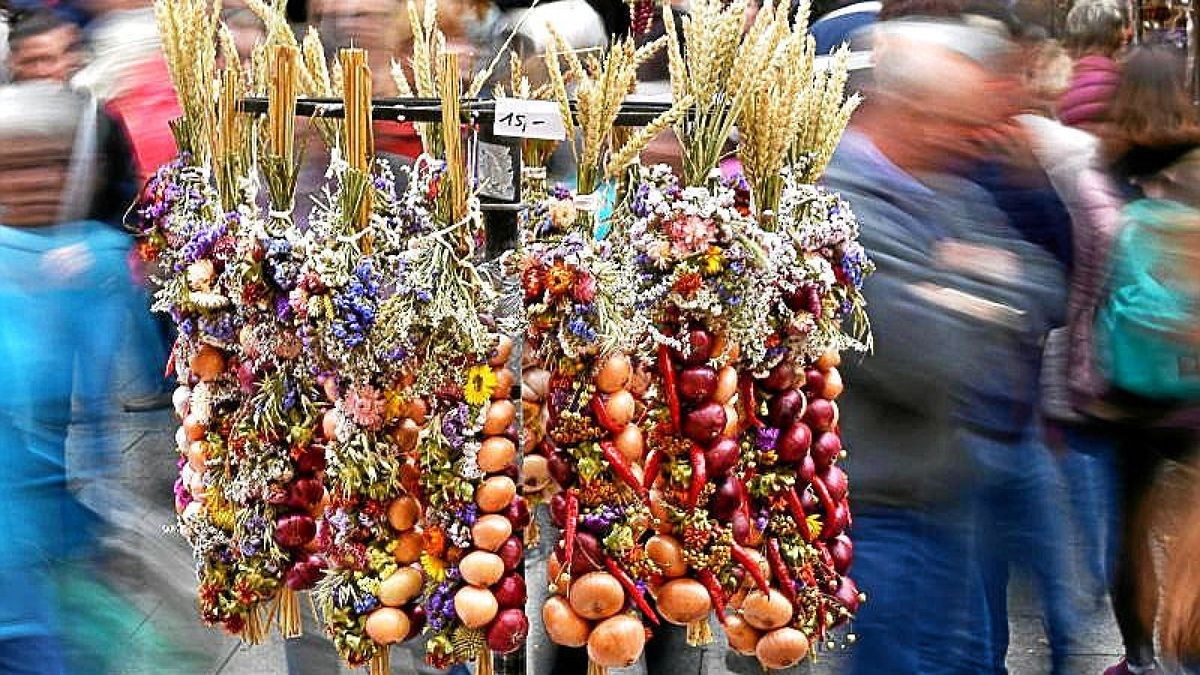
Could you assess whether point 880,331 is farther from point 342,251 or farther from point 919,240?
point 342,251

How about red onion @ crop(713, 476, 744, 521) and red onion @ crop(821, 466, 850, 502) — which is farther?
red onion @ crop(821, 466, 850, 502)

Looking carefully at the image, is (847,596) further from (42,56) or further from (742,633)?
(42,56)

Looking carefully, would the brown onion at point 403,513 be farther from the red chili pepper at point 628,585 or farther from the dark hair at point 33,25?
the dark hair at point 33,25

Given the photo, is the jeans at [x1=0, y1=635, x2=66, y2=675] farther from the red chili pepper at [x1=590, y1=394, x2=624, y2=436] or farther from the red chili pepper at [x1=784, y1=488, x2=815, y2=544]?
the red chili pepper at [x1=784, y1=488, x2=815, y2=544]

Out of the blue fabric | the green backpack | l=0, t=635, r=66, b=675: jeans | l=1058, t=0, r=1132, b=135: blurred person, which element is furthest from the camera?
the blue fabric

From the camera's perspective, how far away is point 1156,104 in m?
3.34

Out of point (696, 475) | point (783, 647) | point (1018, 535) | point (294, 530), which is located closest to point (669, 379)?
point (696, 475)

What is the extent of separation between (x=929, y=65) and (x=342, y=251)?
1.43 metres

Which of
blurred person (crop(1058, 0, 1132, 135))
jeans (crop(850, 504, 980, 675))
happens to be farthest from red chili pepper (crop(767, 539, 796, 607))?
blurred person (crop(1058, 0, 1132, 135))

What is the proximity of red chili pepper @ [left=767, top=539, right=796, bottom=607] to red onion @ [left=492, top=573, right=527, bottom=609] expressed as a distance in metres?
0.40

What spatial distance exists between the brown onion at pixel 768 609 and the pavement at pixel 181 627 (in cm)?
106

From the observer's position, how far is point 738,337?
7.55ft

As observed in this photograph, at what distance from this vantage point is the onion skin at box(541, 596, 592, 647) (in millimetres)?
2307

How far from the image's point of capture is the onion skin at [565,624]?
2.31 m
